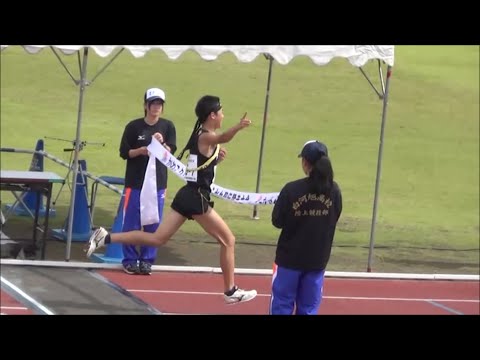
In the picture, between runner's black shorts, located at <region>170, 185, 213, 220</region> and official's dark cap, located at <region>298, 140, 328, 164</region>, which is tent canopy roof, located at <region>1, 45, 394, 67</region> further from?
official's dark cap, located at <region>298, 140, 328, 164</region>

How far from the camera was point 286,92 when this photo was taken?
2956 centimetres

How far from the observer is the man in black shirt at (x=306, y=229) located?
22.7 ft

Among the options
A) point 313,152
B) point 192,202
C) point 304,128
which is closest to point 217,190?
point 192,202

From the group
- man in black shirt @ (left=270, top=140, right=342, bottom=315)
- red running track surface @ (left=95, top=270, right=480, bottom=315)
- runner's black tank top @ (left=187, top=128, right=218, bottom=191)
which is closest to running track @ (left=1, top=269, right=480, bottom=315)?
red running track surface @ (left=95, top=270, right=480, bottom=315)

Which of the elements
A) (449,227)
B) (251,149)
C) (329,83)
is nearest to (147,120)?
(449,227)

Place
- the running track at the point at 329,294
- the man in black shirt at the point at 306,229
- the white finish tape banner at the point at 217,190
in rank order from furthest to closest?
1. the running track at the point at 329,294
2. the white finish tape banner at the point at 217,190
3. the man in black shirt at the point at 306,229

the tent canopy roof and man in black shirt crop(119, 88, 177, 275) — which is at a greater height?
Answer: the tent canopy roof

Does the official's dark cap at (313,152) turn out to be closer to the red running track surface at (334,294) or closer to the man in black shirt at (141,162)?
the red running track surface at (334,294)

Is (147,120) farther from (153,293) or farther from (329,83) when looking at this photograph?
(329,83)

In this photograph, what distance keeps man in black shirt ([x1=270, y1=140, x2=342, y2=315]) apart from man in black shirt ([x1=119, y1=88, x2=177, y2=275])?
317 centimetres

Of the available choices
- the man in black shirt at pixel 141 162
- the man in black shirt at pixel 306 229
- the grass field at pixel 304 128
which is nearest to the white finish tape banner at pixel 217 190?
the man in black shirt at pixel 141 162

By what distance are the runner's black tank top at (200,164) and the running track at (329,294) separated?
1307mm

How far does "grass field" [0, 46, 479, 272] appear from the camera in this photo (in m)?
15.5

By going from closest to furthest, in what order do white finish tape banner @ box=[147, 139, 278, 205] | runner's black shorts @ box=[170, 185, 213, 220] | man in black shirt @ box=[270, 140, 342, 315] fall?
1. man in black shirt @ box=[270, 140, 342, 315]
2. runner's black shorts @ box=[170, 185, 213, 220]
3. white finish tape banner @ box=[147, 139, 278, 205]
